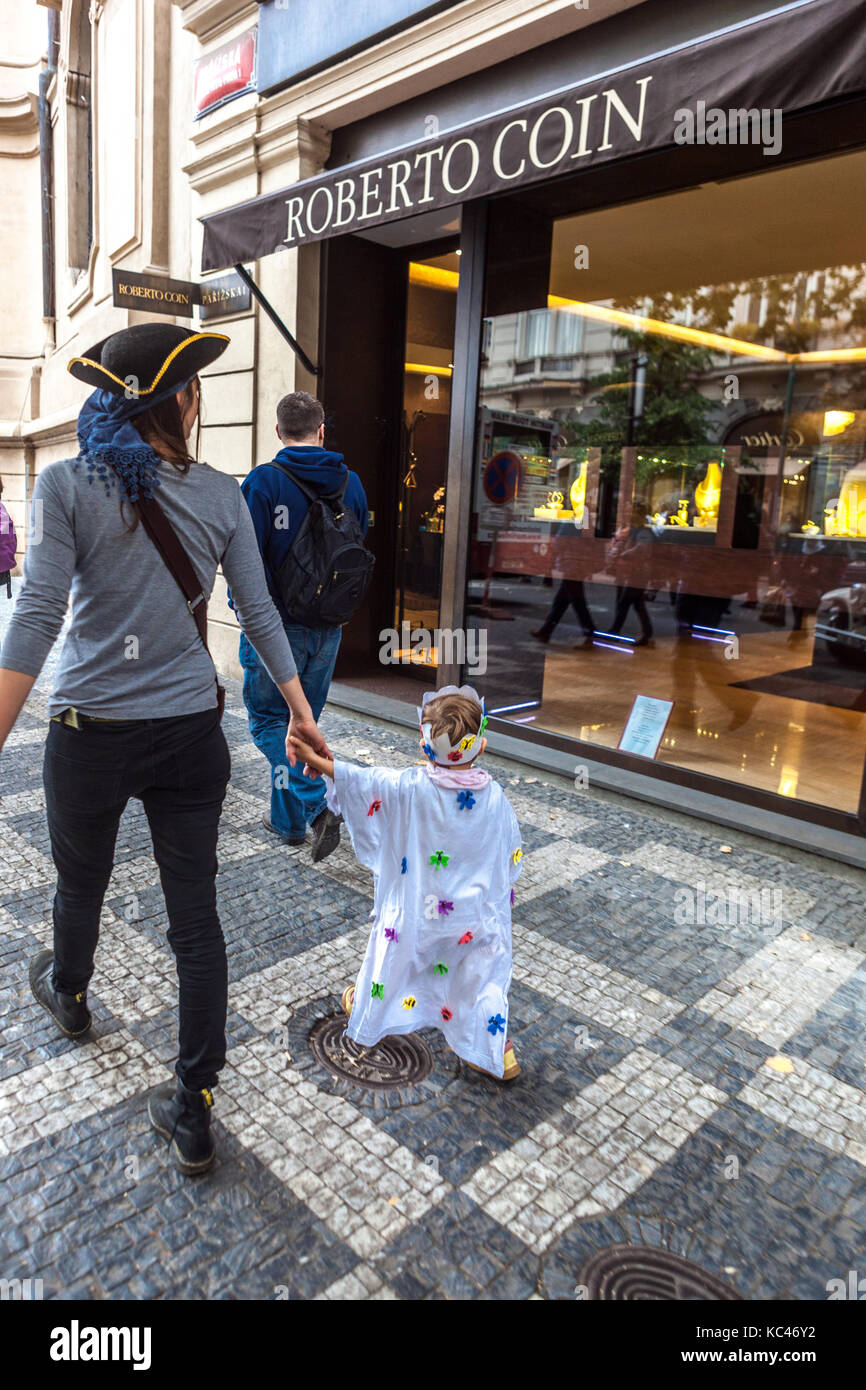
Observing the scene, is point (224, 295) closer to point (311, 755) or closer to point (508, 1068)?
point (311, 755)

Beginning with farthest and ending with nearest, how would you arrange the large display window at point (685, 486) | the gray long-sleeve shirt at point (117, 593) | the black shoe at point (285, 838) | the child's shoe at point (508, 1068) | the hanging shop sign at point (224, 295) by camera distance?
1. the hanging shop sign at point (224, 295)
2. the large display window at point (685, 486)
3. the black shoe at point (285, 838)
4. the child's shoe at point (508, 1068)
5. the gray long-sleeve shirt at point (117, 593)

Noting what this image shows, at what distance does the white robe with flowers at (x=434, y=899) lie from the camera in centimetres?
253

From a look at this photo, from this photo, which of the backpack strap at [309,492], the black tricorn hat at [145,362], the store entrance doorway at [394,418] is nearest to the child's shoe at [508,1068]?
the black tricorn hat at [145,362]

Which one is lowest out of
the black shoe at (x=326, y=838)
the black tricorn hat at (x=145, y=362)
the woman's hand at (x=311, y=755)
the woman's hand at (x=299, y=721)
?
the black shoe at (x=326, y=838)

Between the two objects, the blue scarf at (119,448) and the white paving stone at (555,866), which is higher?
the blue scarf at (119,448)

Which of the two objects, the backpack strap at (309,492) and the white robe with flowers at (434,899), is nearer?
the white robe with flowers at (434,899)

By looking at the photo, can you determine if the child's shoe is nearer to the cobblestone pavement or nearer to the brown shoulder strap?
the cobblestone pavement

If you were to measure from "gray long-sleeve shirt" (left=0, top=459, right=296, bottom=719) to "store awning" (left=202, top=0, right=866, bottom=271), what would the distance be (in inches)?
115

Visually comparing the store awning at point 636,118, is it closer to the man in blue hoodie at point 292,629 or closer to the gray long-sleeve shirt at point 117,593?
the man in blue hoodie at point 292,629

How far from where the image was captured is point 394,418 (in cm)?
788

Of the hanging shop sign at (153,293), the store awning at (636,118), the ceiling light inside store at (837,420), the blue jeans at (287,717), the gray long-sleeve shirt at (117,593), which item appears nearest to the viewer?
the gray long-sleeve shirt at (117,593)

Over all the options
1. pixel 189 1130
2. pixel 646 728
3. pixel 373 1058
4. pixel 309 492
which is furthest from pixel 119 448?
pixel 646 728

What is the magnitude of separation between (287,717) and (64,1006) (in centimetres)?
185

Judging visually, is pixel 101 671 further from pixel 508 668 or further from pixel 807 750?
pixel 807 750
